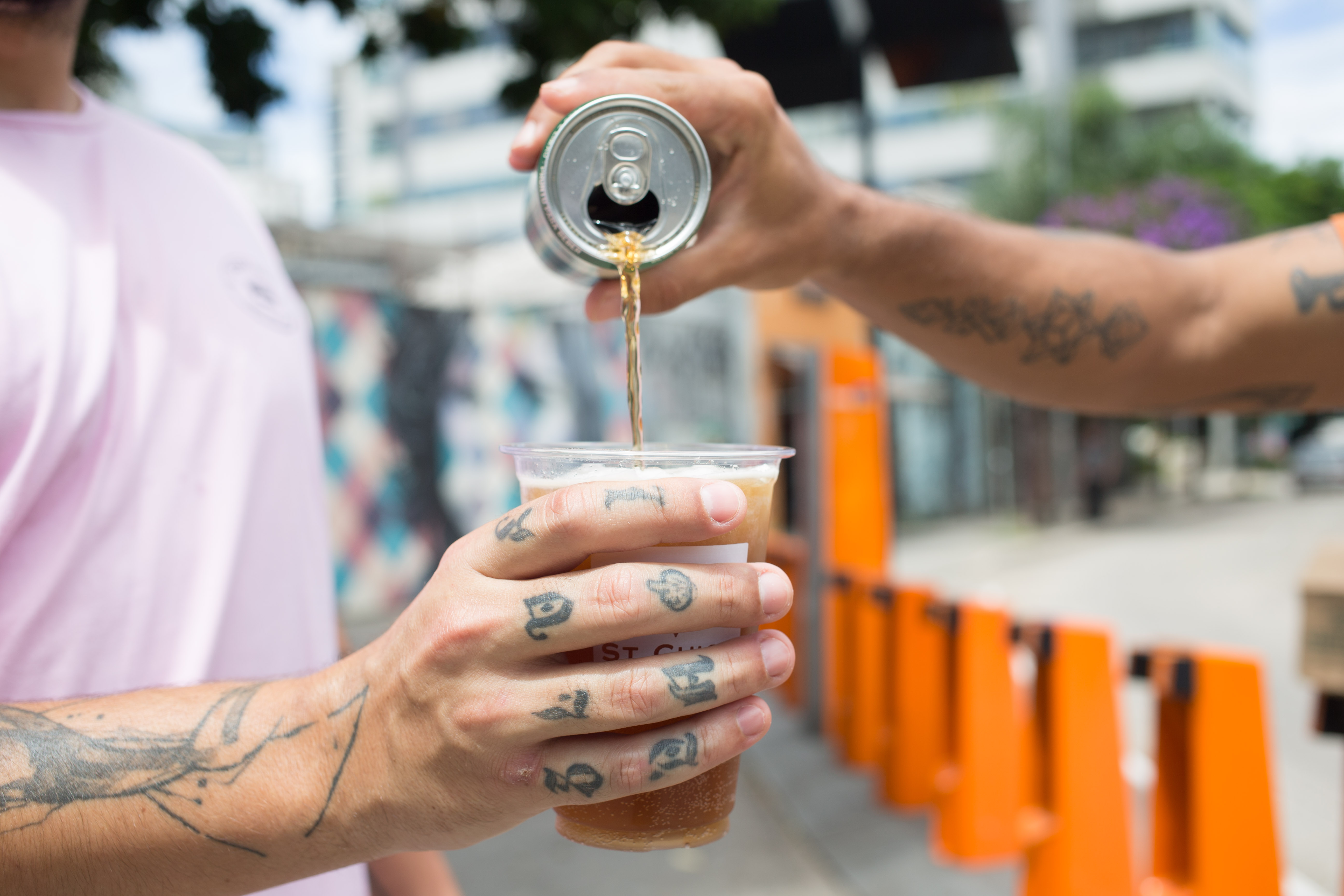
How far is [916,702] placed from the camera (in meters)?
4.56

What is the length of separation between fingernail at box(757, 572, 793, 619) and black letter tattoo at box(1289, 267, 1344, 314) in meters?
1.45

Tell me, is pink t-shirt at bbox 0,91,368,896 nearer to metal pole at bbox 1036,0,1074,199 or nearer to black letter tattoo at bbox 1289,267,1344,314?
black letter tattoo at bbox 1289,267,1344,314

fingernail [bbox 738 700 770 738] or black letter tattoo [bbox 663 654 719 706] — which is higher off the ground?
black letter tattoo [bbox 663 654 719 706]

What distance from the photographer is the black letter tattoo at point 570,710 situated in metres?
0.78

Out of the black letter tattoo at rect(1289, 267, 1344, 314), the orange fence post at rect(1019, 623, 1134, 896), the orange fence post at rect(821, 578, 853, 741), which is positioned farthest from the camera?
the orange fence post at rect(821, 578, 853, 741)

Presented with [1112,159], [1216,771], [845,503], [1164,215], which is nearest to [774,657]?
[1216,771]

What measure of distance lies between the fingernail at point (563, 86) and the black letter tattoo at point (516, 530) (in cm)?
62

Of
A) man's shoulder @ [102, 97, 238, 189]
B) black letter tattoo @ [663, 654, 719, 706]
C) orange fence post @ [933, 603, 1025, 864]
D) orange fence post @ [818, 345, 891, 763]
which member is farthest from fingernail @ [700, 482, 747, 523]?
orange fence post @ [818, 345, 891, 763]

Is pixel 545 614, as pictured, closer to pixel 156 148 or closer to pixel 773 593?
pixel 773 593

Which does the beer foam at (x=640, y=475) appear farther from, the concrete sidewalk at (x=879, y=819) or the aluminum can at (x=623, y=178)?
the concrete sidewalk at (x=879, y=819)

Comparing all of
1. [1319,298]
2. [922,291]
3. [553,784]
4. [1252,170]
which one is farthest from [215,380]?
[1252,170]

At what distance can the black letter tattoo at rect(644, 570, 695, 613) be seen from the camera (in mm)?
786

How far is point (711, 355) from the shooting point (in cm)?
1295

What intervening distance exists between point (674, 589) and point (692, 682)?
0.09 meters
